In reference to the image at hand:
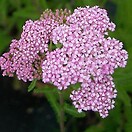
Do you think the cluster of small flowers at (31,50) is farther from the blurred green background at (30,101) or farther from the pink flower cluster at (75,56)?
the blurred green background at (30,101)

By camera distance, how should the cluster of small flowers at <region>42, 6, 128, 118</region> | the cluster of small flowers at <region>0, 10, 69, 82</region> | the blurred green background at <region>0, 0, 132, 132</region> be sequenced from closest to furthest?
the cluster of small flowers at <region>42, 6, 128, 118</region>, the cluster of small flowers at <region>0, 10, 69, 82</region>, the blurred green background at <region>0, 0, 132, 132</region>

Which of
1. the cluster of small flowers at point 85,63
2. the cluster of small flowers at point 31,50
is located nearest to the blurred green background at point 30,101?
the cluster of small flowers at point 31,50

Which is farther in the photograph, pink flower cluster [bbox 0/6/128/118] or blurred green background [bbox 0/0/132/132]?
blurred green background [bbox 0/0/132/132]

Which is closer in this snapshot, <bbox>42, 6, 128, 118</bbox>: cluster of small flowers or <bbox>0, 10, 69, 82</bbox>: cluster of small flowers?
<bbox>42, 6, 128, 118</bbox>: cluster of small flowers

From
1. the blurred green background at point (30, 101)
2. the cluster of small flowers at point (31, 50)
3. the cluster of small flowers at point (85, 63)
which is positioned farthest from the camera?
the blurred green background at point (30, 101)

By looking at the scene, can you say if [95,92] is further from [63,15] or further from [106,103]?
[63,15]

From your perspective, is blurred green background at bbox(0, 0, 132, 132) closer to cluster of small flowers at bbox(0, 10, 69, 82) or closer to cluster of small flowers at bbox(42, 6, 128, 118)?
cluster of small flowers at bbox(0, 10, 69, 82)

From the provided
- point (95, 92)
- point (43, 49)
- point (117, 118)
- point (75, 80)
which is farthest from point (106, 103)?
point (117, 118)

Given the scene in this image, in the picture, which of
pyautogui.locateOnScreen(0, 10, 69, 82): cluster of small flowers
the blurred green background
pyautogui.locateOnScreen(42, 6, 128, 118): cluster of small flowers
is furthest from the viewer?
the blurred green background

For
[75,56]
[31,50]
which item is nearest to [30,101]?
[31,50]

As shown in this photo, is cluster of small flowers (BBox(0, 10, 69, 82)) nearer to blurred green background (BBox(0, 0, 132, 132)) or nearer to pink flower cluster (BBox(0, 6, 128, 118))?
pink flower cluster (BBox(0, 6, 128, 118))

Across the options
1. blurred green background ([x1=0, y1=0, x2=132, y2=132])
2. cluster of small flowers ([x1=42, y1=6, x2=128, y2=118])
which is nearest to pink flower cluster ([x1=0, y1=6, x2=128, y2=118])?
cluster of small flowers ([x1=42, y1=6, x2=128, y2=118])
